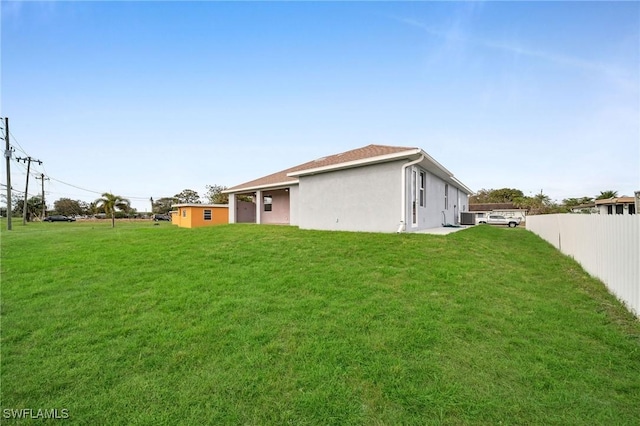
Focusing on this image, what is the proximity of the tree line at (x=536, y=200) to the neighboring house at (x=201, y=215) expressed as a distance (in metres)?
26.6

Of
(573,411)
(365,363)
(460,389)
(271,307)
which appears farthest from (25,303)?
(573,411)

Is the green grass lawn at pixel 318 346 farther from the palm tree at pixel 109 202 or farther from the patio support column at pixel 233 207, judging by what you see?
the palm tree at pixel 109 202

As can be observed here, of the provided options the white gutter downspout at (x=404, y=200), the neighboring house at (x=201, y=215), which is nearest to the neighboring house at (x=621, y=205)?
the white gutter downspout at (x=404, y=200)

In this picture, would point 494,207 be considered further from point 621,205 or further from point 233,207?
point 233,207

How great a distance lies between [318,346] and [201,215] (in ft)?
75.1

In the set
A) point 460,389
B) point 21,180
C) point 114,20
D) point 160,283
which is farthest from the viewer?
point 21,180

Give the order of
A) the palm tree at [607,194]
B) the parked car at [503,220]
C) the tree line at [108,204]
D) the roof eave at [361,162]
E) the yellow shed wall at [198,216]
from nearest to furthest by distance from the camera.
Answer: the roof eave at [361,162]
the yellow shed wall at [198,216]
the tree line at [108,204]
the parked car at [503,220]
the palm tree at [607,194]

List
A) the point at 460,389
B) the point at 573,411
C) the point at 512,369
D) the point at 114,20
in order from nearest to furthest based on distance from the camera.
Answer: the point at 573,411 < the point at 460,389 < the point at 512,369 < the point at 114,20

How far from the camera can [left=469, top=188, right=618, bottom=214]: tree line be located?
37166mm

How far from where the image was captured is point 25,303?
4.33 metres

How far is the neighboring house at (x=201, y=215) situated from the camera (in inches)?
910

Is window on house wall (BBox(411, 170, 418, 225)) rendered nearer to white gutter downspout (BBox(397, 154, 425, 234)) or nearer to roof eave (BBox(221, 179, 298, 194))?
white gutter downspout (BBox(397, 154, 425, 234))

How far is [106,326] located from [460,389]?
4.15 m

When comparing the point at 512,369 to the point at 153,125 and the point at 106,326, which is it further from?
the point at 153,125
